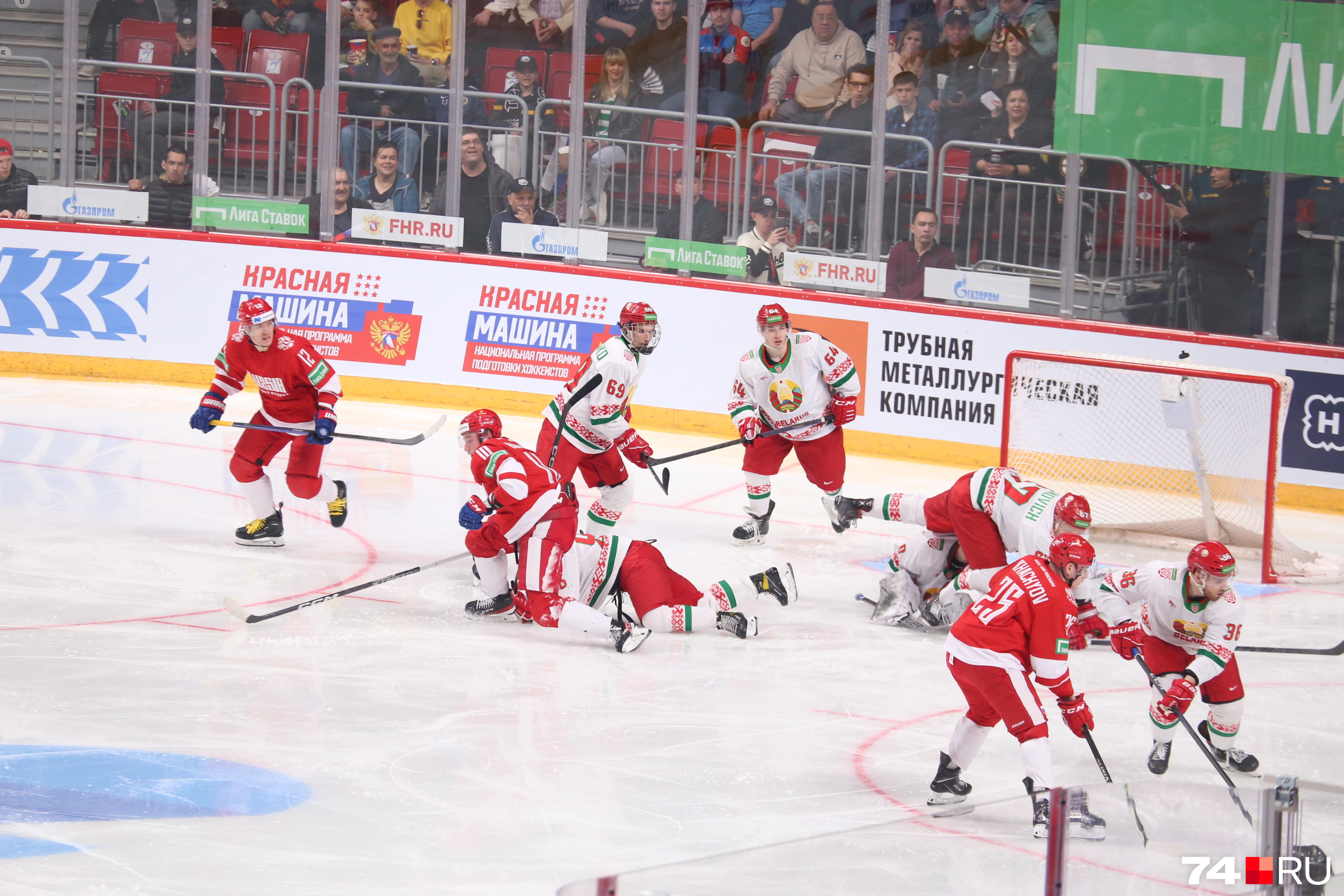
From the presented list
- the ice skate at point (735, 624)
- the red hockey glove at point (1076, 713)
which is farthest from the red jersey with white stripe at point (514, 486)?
the red hockey glove at point (1076, 713)

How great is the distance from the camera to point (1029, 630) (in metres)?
4.05

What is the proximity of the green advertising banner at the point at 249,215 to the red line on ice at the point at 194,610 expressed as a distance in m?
2.85

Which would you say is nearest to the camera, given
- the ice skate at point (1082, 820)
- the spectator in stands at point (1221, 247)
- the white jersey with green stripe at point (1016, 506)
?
the ice skate at point (1082, 820)

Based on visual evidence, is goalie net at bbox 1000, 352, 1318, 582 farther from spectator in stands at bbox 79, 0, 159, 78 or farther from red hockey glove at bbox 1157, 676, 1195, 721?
spectator in stands at bbox 79, 0, 159, 78

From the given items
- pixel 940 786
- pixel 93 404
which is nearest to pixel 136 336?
pixel 93 404

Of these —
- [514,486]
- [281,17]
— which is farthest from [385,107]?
[514,486]

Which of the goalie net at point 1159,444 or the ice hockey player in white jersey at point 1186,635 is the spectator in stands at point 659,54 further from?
the ice hockey player in white jersey at point 1186,635

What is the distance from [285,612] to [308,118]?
220 inches

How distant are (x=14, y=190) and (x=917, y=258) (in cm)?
634

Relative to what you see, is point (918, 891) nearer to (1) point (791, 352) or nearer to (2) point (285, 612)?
(2) point (285, 612)

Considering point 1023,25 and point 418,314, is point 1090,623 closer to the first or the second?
point 1023,25

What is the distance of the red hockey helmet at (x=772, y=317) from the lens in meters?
7.27

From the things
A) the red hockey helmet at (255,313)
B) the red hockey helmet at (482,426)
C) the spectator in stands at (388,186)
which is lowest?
the red hockey helmet at (482,426)

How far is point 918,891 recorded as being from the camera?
9.66ft
